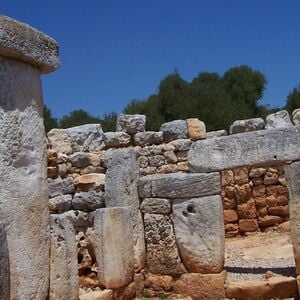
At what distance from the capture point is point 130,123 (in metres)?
10.2

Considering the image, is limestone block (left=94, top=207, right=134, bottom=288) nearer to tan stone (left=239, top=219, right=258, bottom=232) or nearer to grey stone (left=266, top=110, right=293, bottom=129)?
grey stone (left=266, top=110, right=293, bottom=129)

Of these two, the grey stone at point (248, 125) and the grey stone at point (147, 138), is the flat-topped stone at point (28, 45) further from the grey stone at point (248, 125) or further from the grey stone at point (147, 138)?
the grey stone at point (248, 125)

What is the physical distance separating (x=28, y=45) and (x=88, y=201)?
4.04 m

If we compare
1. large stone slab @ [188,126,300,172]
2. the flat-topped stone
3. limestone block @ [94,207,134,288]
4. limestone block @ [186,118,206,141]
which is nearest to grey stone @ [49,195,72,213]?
limestone block @ [94,207,134,288]

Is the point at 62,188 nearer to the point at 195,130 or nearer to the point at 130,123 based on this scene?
the point at 130,123

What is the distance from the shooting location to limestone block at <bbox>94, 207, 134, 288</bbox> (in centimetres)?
638

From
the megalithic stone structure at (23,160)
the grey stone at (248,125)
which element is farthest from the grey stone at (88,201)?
the grey stone at (248,125)

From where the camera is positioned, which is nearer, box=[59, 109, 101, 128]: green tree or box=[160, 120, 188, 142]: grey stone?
box=[160, 120, 188, 142]: grey stone

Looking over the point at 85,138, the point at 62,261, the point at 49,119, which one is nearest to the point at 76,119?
the point at 49,119

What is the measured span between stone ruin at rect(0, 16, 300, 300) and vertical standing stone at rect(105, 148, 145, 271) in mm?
→ 14

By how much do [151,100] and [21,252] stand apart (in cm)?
2222

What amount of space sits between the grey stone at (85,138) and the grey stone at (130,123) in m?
1.02

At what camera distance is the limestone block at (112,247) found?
638 cm

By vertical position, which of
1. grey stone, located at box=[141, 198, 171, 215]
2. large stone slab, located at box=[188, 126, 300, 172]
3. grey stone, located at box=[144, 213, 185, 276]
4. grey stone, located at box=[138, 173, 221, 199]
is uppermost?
large stone slab, located at box=[188, 126, 300, 172]
